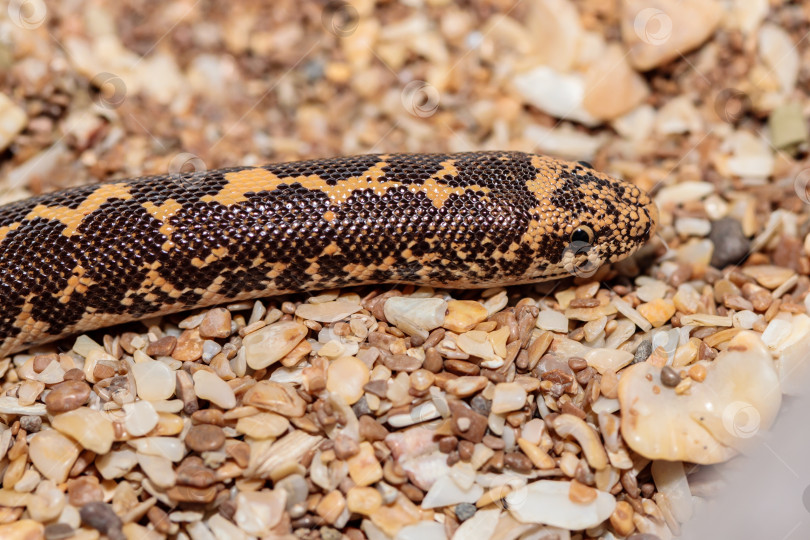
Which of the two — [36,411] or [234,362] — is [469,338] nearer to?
[234,362]

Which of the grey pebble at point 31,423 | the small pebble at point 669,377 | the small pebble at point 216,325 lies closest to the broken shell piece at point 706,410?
the small pebble at point 669,377

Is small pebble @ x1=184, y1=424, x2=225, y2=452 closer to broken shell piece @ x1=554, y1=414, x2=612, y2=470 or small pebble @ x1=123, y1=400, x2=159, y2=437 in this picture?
small pebble @ x1=123, y1=400, x2=159, y2=437

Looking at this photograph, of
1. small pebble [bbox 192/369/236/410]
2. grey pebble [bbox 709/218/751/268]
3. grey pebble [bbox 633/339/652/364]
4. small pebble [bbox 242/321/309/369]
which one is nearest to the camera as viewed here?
small pebble [bbox 192/369/236/410]

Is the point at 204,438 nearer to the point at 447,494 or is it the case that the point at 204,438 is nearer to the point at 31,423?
the point at 31,423

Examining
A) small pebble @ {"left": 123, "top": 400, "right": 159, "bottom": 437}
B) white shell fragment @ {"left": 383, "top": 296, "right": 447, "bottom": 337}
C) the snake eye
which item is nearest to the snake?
the snake eye

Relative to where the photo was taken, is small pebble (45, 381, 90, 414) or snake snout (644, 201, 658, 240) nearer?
small pebble (45, 381, 90, 414)

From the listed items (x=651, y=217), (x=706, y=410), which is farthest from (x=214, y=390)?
(x=651, y=217)
